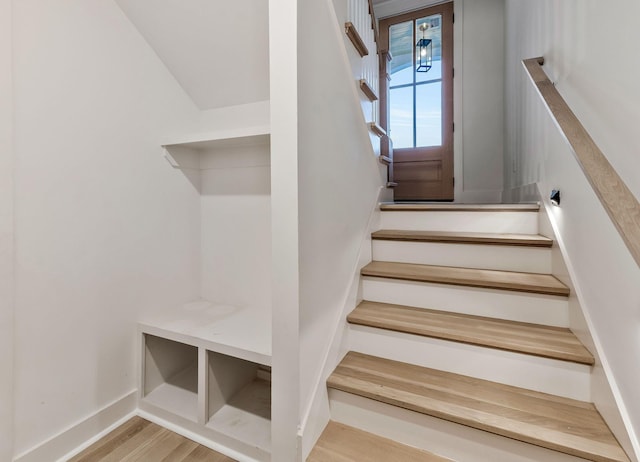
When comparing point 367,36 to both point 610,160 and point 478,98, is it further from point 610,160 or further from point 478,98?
point 478,98

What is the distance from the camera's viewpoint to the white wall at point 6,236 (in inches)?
45.9

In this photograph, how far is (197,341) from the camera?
146cm

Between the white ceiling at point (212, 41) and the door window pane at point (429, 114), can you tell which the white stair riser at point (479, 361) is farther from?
the door window pane at point (429, 114)

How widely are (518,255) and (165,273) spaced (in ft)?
6.16

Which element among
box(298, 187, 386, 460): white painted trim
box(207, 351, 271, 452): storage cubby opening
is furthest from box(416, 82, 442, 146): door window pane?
box(207, 351, 271, 452): storage cubby opening

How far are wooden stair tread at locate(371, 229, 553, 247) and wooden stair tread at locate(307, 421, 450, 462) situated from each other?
0.97 meters

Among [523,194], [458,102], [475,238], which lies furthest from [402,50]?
[475,238]

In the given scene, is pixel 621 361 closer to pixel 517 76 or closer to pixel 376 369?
pixel 376 369

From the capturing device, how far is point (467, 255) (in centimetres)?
168

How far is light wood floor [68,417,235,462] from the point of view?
1334mm

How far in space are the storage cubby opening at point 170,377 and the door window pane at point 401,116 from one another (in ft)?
9.68

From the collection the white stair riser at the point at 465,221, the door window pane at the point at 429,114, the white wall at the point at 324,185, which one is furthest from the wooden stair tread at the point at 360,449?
the door window pane at the point at 429,114

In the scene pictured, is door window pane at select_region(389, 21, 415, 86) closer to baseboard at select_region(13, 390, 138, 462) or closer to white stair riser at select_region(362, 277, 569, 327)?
white stair riser at select_region(362, 277, 569, 327)

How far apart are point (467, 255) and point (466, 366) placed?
603 millimetres
